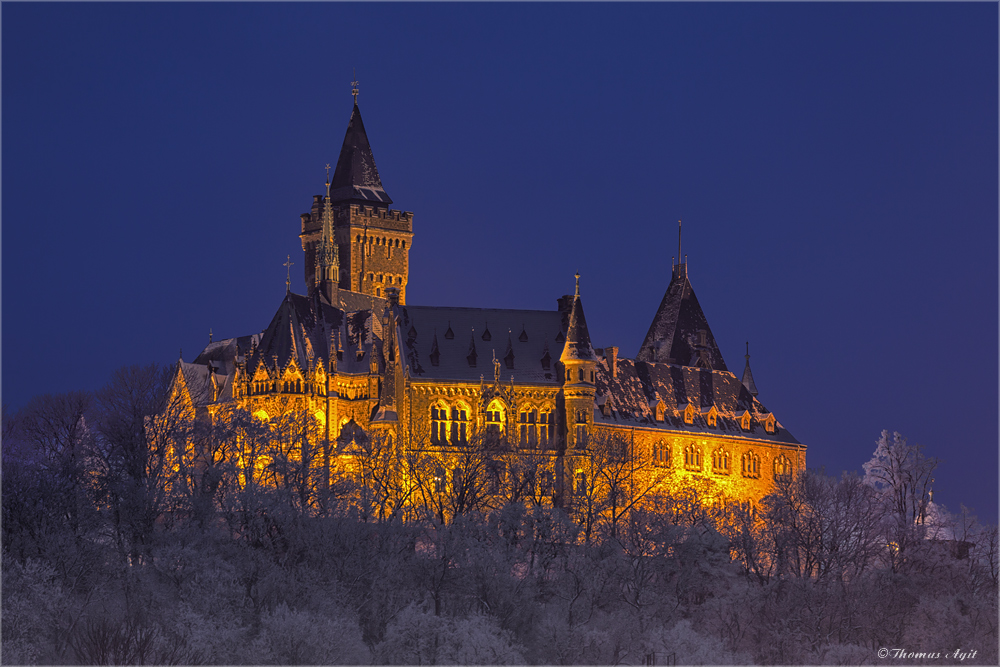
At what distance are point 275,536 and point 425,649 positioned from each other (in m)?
14.0

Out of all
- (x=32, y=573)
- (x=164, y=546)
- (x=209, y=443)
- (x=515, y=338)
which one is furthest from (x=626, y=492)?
(x=32, y=573)

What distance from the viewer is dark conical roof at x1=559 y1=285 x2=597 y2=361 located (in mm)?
122250

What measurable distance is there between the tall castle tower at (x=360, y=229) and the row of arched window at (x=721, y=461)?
35032mm

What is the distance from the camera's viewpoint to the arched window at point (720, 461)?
429ft

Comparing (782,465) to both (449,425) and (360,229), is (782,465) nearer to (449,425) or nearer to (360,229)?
(449,425)

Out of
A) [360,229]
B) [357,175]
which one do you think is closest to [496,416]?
[360,229]

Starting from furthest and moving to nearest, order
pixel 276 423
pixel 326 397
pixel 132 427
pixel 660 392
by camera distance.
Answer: pixel 660 392, pixel 326 397, pixel 276 423, pixel 132 427

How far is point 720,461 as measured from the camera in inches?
5162

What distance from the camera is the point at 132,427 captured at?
100625 mm

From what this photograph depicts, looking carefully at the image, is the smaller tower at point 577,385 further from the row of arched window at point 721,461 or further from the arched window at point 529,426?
the row of arched window at point 721,461

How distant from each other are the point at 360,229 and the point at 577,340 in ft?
123

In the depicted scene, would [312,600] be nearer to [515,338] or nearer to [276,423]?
[276,423]

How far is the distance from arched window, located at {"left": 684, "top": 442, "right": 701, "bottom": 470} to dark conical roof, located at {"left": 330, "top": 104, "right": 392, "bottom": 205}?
138 ft

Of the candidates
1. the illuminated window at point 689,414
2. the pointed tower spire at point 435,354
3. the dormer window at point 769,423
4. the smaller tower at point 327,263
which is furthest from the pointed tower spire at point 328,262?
the dormer window at point 769,423
